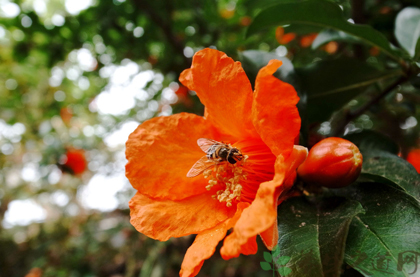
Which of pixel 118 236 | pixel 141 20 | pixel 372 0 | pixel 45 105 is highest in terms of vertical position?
pixel 141 20

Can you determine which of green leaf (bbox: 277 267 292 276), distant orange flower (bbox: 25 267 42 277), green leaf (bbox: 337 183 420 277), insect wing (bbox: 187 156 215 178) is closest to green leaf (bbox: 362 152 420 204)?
green leaf (bbox: 337 183 420 277)

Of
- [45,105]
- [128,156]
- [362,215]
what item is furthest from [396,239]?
[45,105]

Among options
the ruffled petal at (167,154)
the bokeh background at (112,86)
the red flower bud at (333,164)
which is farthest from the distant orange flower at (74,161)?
the red flower bud at (333,164)

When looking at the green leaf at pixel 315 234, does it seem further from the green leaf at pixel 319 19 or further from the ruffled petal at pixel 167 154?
the green leaf at pixel 319 19

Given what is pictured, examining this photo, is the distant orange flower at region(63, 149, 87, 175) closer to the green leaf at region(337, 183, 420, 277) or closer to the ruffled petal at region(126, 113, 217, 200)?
the ruffled petal at region(126, 113, 217, 200)

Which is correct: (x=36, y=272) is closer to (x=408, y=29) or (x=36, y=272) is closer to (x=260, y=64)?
(x=260, y=64)

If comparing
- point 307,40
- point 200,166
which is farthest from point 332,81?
point 307,40

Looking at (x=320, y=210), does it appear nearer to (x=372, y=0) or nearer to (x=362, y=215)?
(x=362, y=215)
